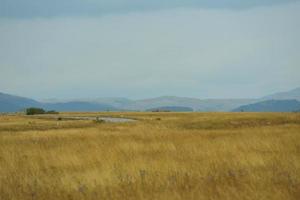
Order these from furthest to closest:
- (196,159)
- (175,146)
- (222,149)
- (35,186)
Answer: (175,146) < (222,149) < (196,159) < (35,186)

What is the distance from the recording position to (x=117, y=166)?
12.5 meters

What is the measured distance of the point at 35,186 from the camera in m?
10.0

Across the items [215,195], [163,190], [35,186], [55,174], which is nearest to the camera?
[215,195]

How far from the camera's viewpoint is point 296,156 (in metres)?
13.1

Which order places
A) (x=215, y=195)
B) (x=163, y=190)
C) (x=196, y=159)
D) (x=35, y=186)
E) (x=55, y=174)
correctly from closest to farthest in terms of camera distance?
(x=215, y=195) < (x=163, y=190) < (x=35, y=186) < (x=55, y=174) < (x=196, y=159)

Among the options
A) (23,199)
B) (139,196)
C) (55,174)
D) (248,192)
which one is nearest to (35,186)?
(23,199)

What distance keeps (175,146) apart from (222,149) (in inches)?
87.0

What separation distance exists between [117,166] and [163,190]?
353cm

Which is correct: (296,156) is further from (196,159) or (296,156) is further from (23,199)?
(23,199)

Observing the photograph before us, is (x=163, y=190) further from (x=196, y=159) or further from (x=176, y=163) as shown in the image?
(x=196, y=159)

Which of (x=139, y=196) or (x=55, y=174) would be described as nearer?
(x=139, y=196)

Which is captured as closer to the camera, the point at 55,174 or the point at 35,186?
the point at 35,186

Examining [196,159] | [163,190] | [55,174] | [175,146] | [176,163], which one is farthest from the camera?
[175,146]

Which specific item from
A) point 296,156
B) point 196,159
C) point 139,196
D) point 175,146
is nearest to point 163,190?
point 139,196
